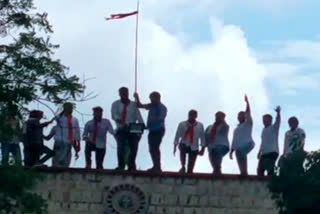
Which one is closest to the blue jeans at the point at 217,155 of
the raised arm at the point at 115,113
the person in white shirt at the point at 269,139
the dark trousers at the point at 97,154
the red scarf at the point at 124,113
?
the person in white shirt at the point at 269,139

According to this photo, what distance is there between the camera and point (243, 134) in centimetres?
3672

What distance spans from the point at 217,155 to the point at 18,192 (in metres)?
8.80

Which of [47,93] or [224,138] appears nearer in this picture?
[47,93]

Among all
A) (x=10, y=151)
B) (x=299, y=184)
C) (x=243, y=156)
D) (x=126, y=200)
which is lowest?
(x=299, y=184)

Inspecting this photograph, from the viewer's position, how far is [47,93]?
28.4 metres

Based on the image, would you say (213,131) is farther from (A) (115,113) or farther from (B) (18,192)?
(B) (18,192)

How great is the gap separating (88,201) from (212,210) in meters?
2.45

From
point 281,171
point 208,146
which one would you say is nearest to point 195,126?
point 208,146

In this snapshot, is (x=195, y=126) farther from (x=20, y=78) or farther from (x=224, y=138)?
(x=20, y=78)

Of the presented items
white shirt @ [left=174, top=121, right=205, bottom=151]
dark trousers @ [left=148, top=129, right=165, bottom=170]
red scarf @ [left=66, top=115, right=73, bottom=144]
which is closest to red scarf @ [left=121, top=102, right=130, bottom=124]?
dark trousers @ [left=148, top=129, right=165, bottom=170]

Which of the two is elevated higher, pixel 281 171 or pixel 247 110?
pixel 247 110

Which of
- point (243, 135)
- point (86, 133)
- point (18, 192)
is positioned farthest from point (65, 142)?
point (18, 192)

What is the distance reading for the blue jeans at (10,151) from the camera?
1148 inches

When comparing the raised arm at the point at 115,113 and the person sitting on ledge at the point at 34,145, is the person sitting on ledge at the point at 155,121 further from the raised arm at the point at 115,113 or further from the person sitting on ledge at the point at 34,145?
the person sitting on ledge at the point at 34,145
